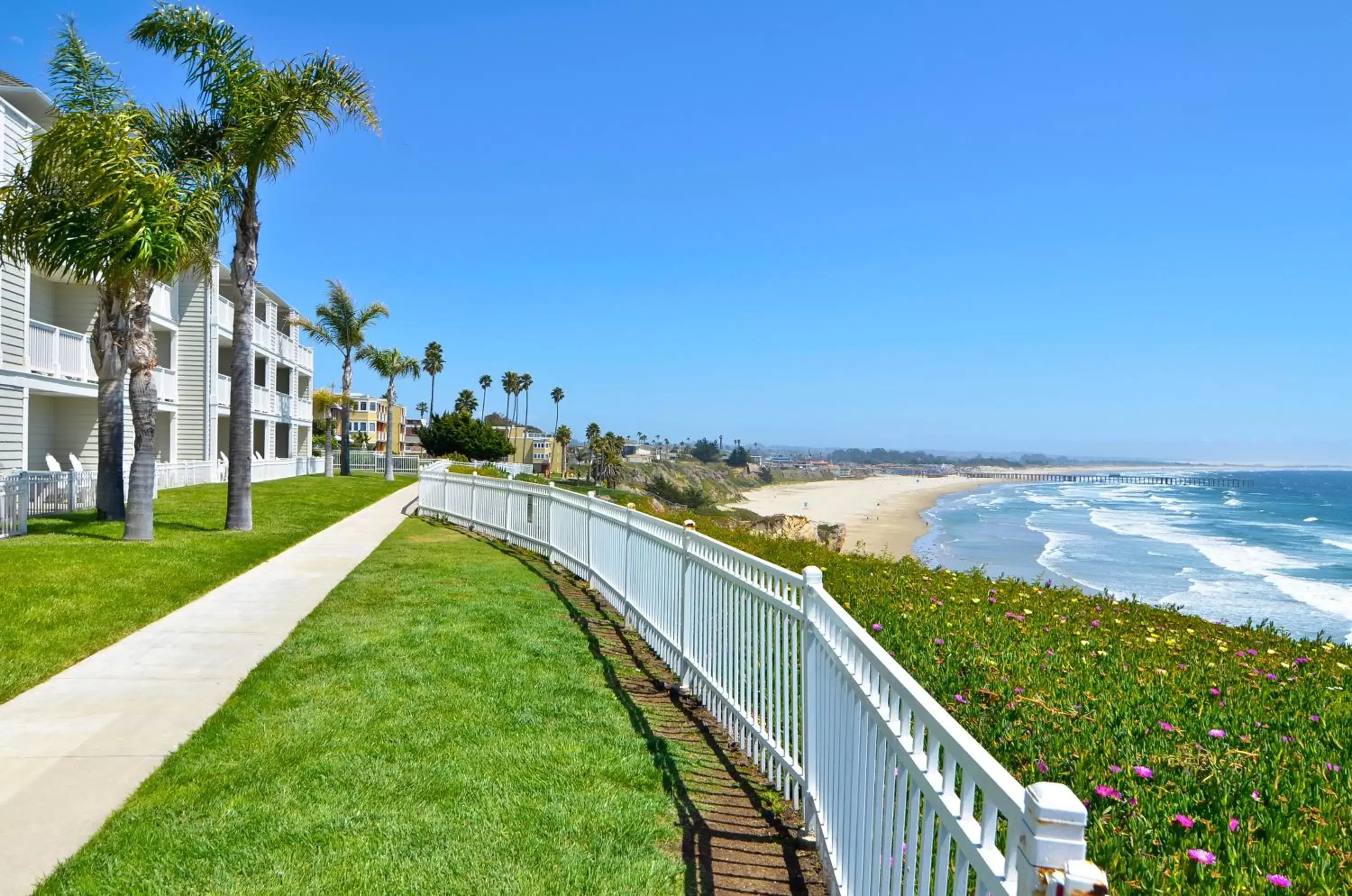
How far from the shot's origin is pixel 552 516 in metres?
12.4

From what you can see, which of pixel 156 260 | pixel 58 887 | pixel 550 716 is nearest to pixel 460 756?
pixel 550 716

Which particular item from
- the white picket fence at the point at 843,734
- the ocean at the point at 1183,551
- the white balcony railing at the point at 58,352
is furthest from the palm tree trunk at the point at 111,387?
the ocean at the point at 1183,551

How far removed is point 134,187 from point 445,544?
703 cm

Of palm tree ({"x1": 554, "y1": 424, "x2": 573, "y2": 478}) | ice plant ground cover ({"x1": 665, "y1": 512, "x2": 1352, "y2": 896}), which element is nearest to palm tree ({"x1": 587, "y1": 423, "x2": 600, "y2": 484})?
palm tree ({"x1": 554, "y1": 424, "x2": 573, "y2": 478})

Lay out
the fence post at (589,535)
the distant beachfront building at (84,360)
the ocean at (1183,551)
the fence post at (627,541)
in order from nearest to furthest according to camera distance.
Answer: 1. the fence post at (627,541)
2. the fence post at (589,535)
3. the distant beachfront building at (84,360)
4. the ocean at (1183,551)

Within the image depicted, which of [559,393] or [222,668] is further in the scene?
[559,393]

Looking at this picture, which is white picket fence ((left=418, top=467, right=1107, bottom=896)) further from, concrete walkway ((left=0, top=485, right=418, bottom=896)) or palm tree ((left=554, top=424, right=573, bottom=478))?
palm tree ((left=554, top=424, right=573, bottom=478))

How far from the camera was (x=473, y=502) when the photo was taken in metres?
17.1

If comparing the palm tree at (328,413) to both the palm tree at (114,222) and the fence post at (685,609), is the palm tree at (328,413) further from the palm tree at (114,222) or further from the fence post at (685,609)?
the fence post at (685,609)

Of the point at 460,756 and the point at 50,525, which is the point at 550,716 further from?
the point at 50,525

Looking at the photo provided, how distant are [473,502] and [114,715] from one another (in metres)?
11.7

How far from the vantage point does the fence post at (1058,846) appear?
158cm

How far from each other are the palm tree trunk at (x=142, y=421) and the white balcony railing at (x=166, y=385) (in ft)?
36.6

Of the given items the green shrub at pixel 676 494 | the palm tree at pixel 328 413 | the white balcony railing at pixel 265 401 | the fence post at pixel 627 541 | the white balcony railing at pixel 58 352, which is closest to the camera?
the fence post at pixel 627 541
